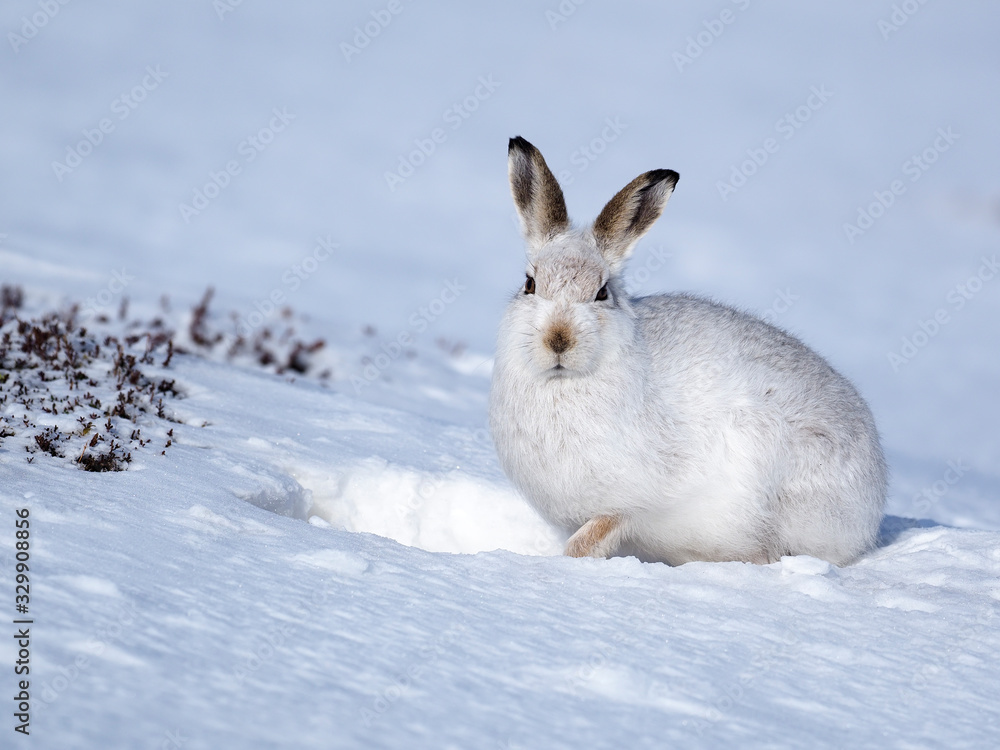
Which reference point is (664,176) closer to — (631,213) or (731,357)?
(631,213)

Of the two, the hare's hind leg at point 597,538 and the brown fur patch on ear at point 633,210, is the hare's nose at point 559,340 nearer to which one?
the brown fur patch on ear at point 633,210

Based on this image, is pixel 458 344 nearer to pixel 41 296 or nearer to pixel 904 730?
pixel 41 296

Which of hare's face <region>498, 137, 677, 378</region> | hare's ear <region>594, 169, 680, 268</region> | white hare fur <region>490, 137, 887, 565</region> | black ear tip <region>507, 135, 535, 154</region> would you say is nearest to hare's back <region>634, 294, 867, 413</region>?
white hare fur <region>490, 137, 887, 565</region>

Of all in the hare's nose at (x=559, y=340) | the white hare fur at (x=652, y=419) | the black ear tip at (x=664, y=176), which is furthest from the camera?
the black ear tip at (x=664, y=176)

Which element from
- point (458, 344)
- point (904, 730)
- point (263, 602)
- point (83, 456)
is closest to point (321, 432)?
point (83, 456)

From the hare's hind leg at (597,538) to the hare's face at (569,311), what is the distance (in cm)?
79

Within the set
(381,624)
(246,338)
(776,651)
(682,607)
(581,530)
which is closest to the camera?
(381,624)

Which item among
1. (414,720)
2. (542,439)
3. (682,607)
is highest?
(542,439)

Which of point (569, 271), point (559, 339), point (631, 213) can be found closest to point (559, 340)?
point (559, 339)

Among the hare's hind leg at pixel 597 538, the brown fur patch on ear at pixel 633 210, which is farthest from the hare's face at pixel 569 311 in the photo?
the hare's hind leg at pixel 597 538

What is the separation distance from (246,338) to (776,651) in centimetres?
773

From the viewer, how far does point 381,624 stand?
3062 millimetres

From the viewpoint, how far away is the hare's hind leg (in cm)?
473

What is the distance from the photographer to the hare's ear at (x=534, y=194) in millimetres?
5031
